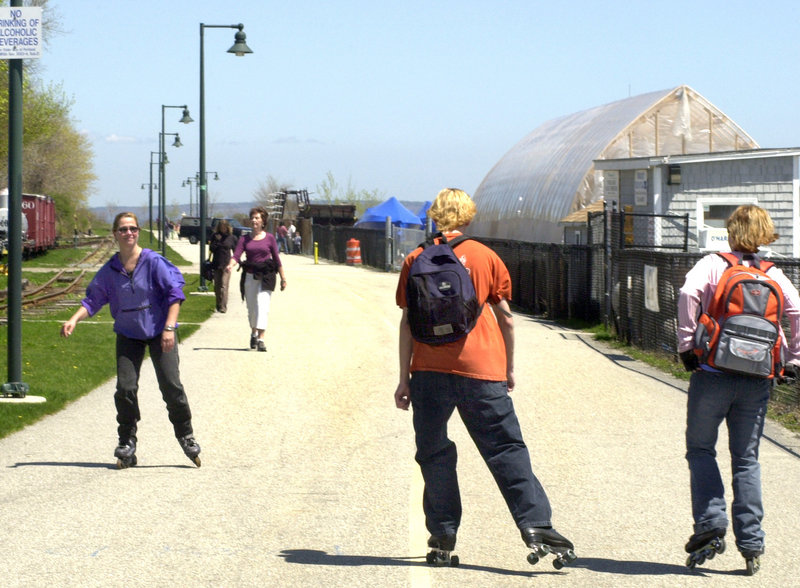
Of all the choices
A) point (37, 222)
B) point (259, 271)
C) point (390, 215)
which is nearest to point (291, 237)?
point (390, 215)

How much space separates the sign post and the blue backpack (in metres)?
6.80

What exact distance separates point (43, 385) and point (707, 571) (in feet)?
27.0

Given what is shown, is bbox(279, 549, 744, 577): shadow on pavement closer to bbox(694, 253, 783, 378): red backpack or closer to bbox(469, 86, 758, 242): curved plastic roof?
bbox(694, 253, 783, 378): red backpack

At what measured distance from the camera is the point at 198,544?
615 cm

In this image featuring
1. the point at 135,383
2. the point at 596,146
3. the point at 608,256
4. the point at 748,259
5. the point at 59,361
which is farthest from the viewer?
the point at 596,146

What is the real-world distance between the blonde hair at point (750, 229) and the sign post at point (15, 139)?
24.8ft

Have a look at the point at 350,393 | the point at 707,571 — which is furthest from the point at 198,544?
the point at 350,393

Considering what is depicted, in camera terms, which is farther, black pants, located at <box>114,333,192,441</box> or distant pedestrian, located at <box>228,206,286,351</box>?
distant pedestrian, located at <box>228,206,286,351</box>

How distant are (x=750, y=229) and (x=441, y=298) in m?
1.56

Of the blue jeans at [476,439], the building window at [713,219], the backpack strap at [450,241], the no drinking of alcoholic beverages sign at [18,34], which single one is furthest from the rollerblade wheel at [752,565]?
the building window at [713,219]

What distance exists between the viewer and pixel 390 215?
5941 centimetres

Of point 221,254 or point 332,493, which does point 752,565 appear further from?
point 221,254

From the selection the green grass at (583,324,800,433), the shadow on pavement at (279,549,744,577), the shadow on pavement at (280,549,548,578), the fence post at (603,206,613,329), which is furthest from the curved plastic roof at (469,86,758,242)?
the shadow on pavement at (280,549,548,578)

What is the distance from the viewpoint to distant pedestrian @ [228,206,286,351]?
51.4ft
